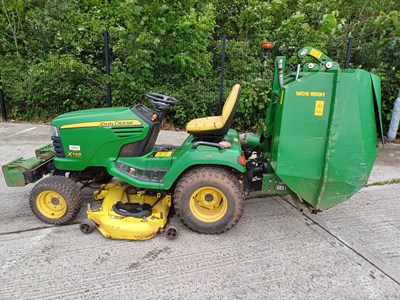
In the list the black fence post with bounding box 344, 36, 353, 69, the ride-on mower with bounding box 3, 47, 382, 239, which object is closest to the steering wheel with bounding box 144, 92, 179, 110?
the ride-on mower with bounding box 3, 47, 382, 239

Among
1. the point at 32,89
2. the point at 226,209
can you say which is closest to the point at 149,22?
the point at 32,89

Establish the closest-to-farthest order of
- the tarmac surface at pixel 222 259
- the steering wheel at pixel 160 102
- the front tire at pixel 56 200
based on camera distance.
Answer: the tarmac surface at pixel 222 259 < the front tire at pixel 56 200 < the steering wheel at pixel 160 102

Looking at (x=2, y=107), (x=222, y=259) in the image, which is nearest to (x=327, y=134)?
(x=222, y=259)

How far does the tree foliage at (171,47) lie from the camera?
5.62 meters

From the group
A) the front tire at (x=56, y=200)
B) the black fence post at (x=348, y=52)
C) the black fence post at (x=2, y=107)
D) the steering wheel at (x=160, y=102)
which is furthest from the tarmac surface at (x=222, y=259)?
the black fence post at (x=2, y=107)

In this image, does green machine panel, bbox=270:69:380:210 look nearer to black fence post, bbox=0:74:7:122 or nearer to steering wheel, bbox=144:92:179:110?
steering wheel, bbox=144:92:179:110

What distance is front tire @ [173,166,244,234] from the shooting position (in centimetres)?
260

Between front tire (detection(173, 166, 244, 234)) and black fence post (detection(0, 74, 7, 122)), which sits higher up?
black fence post (detection(0, 74, 7, 122))

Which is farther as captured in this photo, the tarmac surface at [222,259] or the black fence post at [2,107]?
the black fence post at [2,107]

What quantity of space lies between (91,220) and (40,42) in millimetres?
5835

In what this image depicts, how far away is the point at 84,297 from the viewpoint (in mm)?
2000

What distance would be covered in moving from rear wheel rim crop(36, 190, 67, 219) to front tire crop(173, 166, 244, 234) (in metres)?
1.07

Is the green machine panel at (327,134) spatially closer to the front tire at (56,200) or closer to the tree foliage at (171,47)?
the front tire at (56,200)

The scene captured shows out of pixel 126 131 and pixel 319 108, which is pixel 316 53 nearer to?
pixel 319 108
